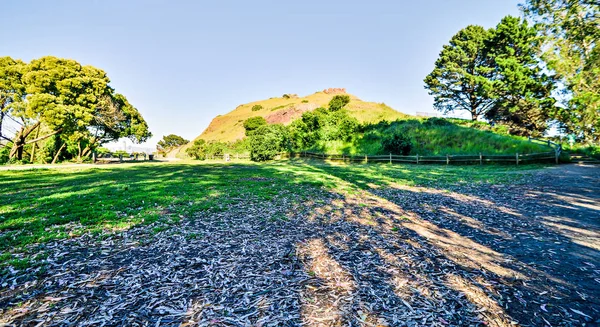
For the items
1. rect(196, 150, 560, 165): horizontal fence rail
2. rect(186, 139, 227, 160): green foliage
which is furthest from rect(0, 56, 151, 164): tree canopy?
rect(196, 150, 560, 165): horizontal fence rail

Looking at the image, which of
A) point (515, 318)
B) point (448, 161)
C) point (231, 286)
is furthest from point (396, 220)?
point (448, 161)

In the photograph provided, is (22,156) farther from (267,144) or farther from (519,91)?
(519,91)

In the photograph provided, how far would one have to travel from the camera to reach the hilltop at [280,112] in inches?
2389

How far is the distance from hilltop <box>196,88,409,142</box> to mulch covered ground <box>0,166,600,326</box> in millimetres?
43420

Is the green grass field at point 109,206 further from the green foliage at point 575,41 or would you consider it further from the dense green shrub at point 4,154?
the dense green shrub at point 4,154

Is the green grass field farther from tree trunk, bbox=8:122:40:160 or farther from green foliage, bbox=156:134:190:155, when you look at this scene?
green foliage, bbox=156:134:190:155

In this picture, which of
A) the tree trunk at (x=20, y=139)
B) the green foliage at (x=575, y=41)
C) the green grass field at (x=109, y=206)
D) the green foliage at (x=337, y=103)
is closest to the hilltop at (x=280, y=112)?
the green foliage at (x=337, y=103)

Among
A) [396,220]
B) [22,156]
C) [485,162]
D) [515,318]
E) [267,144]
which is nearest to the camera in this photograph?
[515,318]

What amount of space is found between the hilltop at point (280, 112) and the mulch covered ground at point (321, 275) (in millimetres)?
43420

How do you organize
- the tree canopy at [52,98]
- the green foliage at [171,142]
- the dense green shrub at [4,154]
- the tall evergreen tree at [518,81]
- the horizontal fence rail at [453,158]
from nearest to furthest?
the horizontal fence rail at [453,158], the tree canopy at [52,98], the dense green shrub at [4,154], the tall evergreen tree at [518,81], the green foliage at [171,142]

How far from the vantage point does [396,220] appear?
6914mm

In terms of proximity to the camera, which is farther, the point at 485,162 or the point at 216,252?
the point at 485,162

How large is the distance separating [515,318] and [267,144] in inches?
1392

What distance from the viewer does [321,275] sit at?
3.86m
